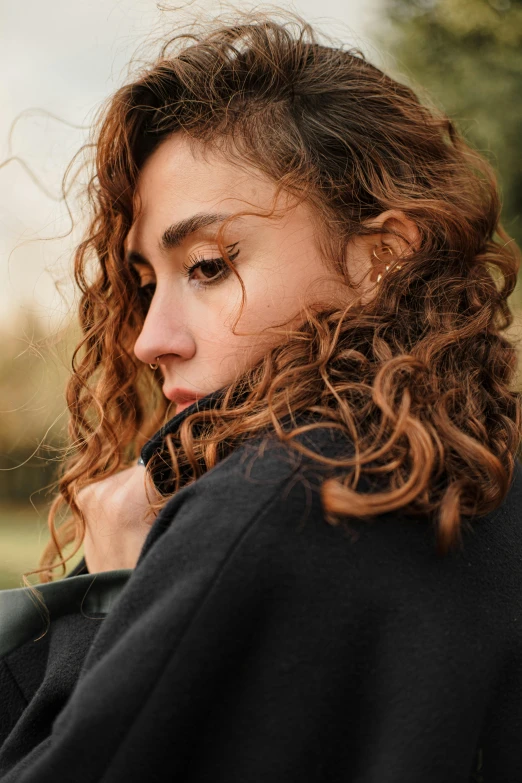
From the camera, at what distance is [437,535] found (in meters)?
0.98

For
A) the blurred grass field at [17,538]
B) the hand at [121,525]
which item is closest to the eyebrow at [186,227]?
the hand at [121,525]

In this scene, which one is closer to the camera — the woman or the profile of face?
the woman

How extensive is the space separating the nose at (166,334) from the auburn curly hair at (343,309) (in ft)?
0.50

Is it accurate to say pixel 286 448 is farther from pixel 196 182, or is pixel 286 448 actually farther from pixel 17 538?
pixel 17 538

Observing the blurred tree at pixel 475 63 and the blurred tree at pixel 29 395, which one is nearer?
the blurred tree at pixel 29 395

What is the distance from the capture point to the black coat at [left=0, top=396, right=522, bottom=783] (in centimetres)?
88

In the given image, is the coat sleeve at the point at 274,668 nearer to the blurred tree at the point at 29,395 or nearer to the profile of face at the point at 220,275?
the profile of face at the point at 220,275

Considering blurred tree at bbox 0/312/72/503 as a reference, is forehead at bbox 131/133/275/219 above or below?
above

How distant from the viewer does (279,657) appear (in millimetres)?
913

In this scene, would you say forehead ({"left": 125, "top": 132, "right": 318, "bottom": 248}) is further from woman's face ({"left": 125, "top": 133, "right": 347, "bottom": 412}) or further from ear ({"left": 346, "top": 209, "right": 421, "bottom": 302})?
ear ({"left": 346, "top": 209, "right": 421, "bottom": 302})

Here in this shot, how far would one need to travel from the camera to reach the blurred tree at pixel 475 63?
3.17m

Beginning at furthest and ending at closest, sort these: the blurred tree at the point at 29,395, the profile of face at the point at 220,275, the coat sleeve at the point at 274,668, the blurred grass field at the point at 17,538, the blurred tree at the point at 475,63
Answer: the blurred grass field at the point at 17,538, the blurred tree at the point at 475,63, the blurred tree at the point at 29,395, the profile of face at the point at 220,275, the coat sleeve at the point at 274,668

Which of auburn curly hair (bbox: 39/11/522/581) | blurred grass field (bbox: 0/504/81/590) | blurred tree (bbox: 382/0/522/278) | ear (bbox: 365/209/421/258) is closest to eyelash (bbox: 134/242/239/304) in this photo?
auburn curly hair (bbox: 39/11/522/581)

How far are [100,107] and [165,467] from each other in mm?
911
